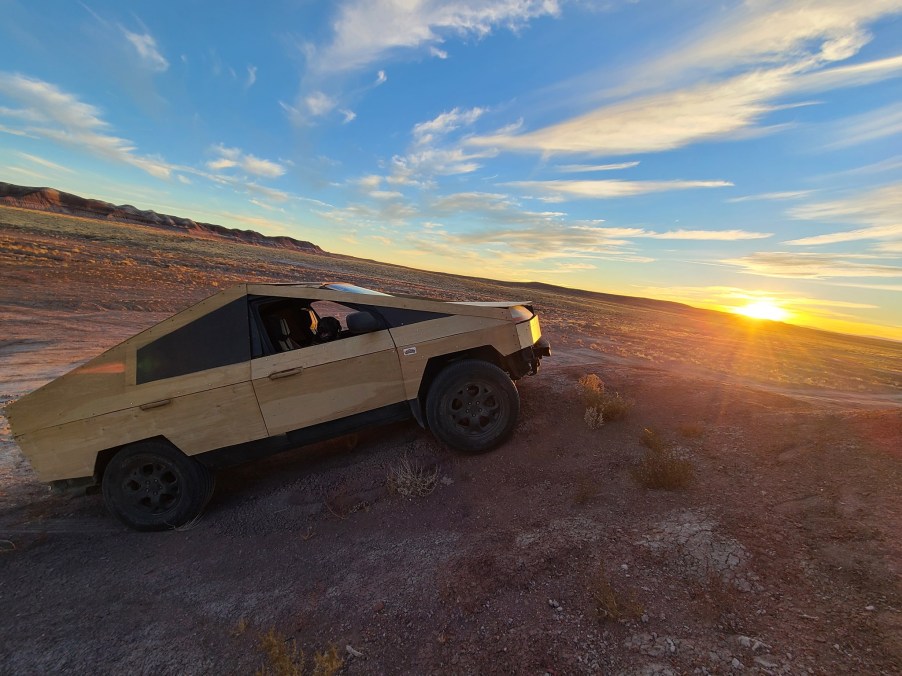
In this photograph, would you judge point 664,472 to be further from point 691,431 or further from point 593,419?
point 593,419

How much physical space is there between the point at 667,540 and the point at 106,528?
187 inches

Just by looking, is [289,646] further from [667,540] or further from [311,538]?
[667,540]

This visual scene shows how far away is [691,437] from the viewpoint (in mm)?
4273

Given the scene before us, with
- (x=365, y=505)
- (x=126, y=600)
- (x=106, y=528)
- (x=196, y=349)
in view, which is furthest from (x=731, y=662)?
(x=106, y=528)

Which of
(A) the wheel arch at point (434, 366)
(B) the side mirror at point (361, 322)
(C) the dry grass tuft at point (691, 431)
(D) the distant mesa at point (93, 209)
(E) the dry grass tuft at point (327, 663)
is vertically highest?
(D) the distant mesa at point (93, 209)

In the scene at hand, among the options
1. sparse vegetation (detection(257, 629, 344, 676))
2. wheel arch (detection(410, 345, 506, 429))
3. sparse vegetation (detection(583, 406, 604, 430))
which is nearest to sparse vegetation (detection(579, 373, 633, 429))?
sparse vegetation (detection(583, 406, 604, 430))

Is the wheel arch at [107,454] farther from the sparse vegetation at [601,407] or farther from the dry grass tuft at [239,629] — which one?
the sparse vegetation at [601,407]

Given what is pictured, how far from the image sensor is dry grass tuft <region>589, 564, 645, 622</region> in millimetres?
2371

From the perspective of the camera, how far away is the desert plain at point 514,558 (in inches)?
90.0

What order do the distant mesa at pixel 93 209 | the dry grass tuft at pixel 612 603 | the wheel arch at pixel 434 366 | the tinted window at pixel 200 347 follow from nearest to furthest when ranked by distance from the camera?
the dry grass tuft at pixel 612 603
the tinted window at pixel 200 347
the wheel arch at pixel 434 366
the distant mesa at pixel 93 209

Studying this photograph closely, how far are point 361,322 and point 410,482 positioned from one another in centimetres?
151

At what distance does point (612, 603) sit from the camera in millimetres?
2389

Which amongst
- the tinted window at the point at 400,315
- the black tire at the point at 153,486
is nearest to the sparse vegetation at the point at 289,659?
the black tire at the point at 153,486

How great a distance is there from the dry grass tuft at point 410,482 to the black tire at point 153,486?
168 centimetres
